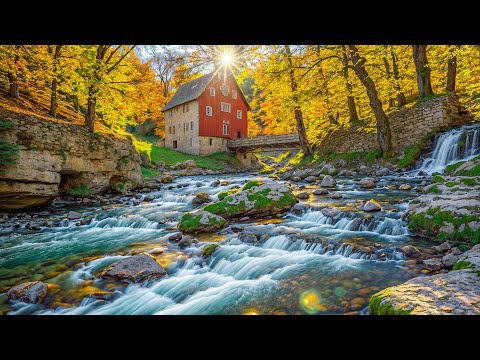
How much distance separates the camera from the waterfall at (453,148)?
1074 cm

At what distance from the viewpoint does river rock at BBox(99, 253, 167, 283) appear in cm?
471

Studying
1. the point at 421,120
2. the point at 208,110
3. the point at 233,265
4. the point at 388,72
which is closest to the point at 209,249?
the point at 233,265

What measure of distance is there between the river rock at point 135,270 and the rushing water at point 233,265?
162 mm

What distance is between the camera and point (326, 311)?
3.47 meters

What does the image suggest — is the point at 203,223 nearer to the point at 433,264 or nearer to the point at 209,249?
the point at 209,249

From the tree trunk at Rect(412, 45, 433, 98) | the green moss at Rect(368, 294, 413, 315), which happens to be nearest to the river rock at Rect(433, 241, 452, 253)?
the green moss at Rect(368, 294, 413, 315)

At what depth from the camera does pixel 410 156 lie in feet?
41.4

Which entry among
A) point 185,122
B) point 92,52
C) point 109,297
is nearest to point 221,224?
point 109,297

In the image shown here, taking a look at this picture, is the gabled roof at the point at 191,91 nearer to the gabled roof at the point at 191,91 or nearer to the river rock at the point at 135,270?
the gabled roof at the point at 191,91

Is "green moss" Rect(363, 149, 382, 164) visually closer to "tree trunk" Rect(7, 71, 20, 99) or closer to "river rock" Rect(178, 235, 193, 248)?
"river rock" Rect(178, 235, 193, 248)

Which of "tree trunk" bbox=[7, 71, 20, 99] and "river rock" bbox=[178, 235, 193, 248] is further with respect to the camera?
"tree trunk" bbox=[7, 71, 20, 99]

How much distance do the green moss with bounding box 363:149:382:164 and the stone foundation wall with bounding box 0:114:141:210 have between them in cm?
1320
